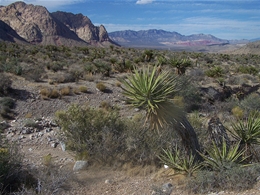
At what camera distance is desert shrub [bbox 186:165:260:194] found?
5469 mm

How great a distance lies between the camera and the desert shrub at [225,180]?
547 cm

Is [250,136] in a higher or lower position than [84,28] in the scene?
lower

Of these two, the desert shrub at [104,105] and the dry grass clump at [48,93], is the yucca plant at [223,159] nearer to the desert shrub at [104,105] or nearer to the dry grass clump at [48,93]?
the desert shrub at [104,105]

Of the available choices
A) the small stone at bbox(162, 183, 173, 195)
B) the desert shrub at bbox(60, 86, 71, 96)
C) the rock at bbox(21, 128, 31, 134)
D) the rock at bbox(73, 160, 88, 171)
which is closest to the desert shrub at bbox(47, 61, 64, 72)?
the desert shrub at bbox(60, 86, 71, 96)

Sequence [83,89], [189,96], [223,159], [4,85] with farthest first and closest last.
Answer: [83,89], [189,96], [4,85], [223,159]

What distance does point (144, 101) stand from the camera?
595 centimetres

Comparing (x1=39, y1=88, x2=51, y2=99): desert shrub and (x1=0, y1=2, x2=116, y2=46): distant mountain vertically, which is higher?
(x1=0, y1=2, x2=116, y2=46): distant mountain

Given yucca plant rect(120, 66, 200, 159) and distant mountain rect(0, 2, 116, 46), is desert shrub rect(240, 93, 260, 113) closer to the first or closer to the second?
yucca plant rect(120, 66, 200, 159)

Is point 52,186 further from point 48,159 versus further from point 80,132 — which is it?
point 80,132

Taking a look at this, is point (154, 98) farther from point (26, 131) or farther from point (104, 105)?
point (104, 105)

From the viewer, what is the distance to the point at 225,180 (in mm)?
5738

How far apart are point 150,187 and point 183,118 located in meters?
1.81

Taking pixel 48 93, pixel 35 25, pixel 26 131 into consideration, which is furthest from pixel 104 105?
pixel 35 25

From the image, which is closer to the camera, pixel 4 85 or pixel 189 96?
pixel 4 85
